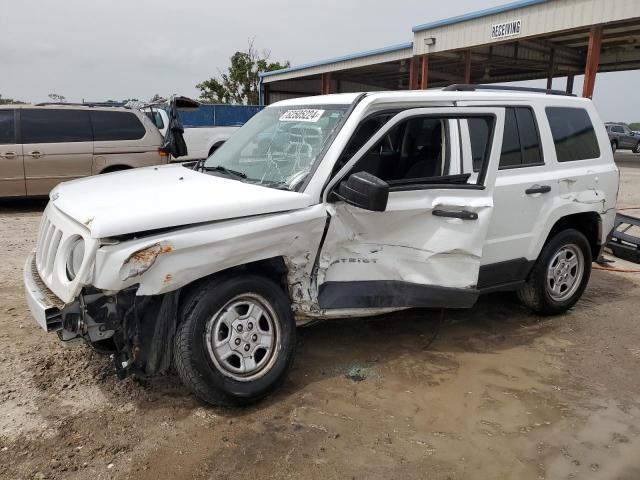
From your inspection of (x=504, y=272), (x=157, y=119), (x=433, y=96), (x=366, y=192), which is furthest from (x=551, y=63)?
(x=366, y=192)

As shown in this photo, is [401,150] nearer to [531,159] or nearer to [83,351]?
[531,159]

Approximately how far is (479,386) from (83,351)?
9.30 ft

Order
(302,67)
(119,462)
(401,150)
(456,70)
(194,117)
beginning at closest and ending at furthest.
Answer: (119,462), (401,150), (194,117), (456,70), (302,67)

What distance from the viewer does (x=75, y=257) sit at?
3072mm

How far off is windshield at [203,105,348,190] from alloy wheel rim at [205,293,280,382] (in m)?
0.81

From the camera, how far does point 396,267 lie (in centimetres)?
372

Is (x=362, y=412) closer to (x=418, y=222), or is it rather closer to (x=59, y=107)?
(x=418, y=222)

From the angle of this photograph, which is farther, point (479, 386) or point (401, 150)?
point (401, 150)

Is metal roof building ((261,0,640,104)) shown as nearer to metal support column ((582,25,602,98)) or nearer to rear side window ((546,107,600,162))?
metal support column ((582,25,602,98))

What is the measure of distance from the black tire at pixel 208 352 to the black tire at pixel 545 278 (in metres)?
2.57

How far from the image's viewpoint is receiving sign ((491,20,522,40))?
1608 cm

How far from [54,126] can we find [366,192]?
7.82 m

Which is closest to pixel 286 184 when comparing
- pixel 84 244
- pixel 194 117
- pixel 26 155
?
pixel 84 244

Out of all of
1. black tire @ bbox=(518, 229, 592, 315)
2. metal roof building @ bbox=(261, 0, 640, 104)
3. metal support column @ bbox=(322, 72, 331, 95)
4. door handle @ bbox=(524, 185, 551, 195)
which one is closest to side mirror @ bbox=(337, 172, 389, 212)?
door handle @ bbox=(524, 185, 551, 195)
